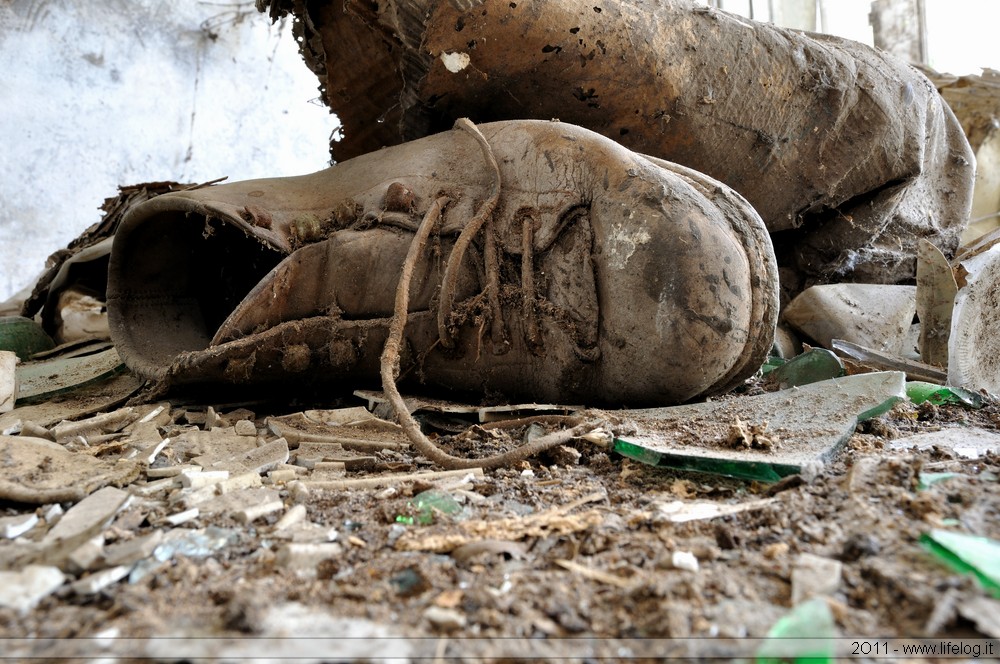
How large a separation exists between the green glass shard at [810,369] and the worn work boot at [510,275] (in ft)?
1.43

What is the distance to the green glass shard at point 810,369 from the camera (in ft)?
6.19

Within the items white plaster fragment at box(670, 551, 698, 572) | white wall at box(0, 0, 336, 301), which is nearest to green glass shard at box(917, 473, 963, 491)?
white plaster fragment at box(670, 551, 698, 572)

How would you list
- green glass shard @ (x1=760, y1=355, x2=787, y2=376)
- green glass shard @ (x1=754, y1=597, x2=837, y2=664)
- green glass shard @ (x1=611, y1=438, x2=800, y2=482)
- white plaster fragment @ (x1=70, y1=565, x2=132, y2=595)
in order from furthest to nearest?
1. green glass shard @ (x1=760, y1=355, x2=787, y2=376)
2. green glass shard @ (x1=611, y1=438, x2=800, y2=482)
3. white plaster fragment @ (x1=70, y1=565, x2=132, y2=595)
4. green glass shard @ (x1=754, y1=597, x2=837, y2=664)

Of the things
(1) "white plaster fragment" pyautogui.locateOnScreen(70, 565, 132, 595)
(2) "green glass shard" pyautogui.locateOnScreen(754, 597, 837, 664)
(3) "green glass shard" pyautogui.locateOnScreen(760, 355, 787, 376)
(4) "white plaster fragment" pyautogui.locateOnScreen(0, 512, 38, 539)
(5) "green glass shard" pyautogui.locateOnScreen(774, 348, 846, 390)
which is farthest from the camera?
(3) "green glass shard" pyautogui.locateOnScreen(760, 355, 787, 376)

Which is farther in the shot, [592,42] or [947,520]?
[592,42]

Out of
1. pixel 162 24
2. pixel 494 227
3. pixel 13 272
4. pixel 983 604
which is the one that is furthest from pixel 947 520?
pixel 162 24

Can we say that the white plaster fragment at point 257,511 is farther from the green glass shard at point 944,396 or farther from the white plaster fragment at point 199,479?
the green glass shard at point 944,396

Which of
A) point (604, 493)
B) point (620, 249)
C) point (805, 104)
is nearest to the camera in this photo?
point (604, 493)

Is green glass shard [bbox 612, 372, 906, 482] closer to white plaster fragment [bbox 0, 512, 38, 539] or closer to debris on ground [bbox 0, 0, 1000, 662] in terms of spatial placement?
debris on ground [bbox 0, 0, 1000, 662]

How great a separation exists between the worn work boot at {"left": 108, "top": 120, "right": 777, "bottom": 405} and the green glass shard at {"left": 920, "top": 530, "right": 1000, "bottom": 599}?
2.24ft

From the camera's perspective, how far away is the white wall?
15.6ft

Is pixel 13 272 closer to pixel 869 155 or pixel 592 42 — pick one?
pixel 592 42

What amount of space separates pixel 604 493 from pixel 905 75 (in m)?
2.27

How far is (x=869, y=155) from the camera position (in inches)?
92.7
